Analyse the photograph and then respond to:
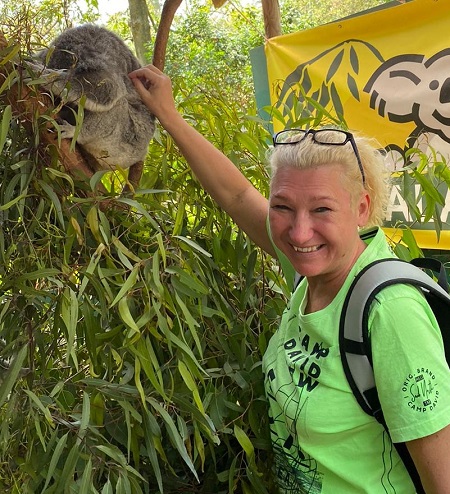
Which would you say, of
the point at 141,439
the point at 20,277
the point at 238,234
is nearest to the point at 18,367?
the point at 20,277

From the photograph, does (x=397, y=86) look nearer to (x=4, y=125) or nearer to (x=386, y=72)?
(x=386, y=72)

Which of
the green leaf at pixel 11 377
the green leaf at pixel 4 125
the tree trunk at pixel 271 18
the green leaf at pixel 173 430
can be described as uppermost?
the tree trunk at pixel 271 18

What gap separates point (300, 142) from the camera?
105 cm

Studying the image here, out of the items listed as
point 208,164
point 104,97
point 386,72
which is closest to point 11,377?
point 208,164

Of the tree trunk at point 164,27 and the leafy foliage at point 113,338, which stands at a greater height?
the tree trunk at point 164,27

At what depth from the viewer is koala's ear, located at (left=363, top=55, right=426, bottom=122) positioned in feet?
8.52

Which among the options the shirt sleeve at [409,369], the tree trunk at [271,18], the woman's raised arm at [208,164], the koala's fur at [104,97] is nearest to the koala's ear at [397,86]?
the tree trunk at [271,18]

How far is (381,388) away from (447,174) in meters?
0.83

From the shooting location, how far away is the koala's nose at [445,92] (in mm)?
2484

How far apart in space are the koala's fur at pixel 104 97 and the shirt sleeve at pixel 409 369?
28.0 inches

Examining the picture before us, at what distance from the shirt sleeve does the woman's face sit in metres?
0.15

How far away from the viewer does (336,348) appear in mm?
945

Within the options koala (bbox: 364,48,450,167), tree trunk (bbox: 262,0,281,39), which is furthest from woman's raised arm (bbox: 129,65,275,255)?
tree trunk (bbox: 262,0,281,39)

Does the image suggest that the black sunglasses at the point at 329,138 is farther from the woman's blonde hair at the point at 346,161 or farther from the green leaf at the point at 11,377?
the green leaf at the point at 11,377
